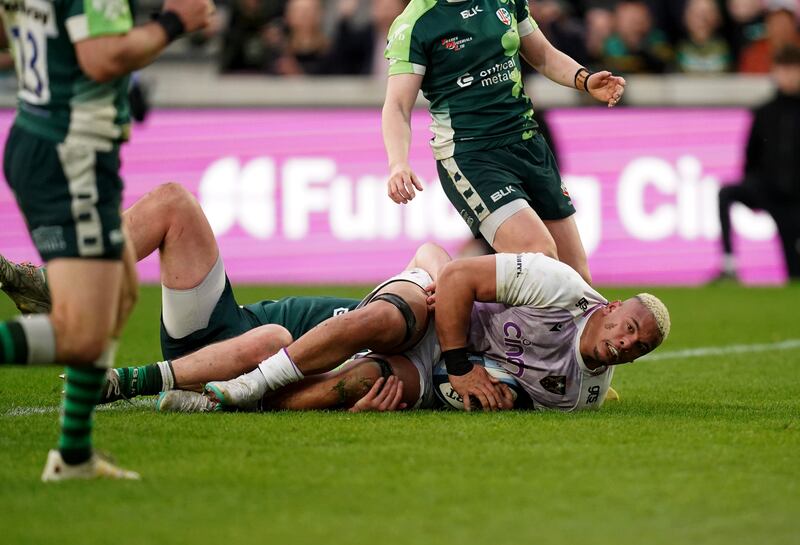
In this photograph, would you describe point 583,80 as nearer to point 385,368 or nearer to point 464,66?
point 464,66

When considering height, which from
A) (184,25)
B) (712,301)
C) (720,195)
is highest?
(184,25)

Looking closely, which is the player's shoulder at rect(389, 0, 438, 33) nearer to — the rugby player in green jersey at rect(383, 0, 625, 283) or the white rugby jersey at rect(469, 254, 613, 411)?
the rugby player in green jersey at rect(383, 0, 625, 283)

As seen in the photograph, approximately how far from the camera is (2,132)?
44.0 ft

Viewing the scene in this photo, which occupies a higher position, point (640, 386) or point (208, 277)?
point (208, 277)

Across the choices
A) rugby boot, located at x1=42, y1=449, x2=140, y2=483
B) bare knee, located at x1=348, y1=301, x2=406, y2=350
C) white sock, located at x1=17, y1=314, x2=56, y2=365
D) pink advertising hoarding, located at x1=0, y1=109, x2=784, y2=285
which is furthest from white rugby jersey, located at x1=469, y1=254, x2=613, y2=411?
pink advertising hoarding, located at x1=0, y1=109, x2=784, y2=285

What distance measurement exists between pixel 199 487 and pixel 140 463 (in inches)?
19.3

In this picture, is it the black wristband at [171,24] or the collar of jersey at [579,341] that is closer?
the black wristband at [171,24]

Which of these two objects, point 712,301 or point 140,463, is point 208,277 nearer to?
point 140,463

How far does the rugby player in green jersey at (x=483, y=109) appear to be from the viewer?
6789 millimetres

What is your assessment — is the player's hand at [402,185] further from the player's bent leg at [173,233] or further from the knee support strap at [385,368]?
the player's bent leg at [173,233]

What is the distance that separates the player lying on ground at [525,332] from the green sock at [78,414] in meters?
1.47

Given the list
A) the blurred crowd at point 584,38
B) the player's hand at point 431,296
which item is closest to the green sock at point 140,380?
the player's hand at point 431,296

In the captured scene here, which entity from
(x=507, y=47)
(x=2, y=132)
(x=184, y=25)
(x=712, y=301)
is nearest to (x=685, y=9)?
(x=712, y=301)

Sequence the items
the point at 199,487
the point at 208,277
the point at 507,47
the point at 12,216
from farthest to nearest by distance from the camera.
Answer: the point at 12,216, the point at 507,47, the point at 208,277, the point at 199,487
